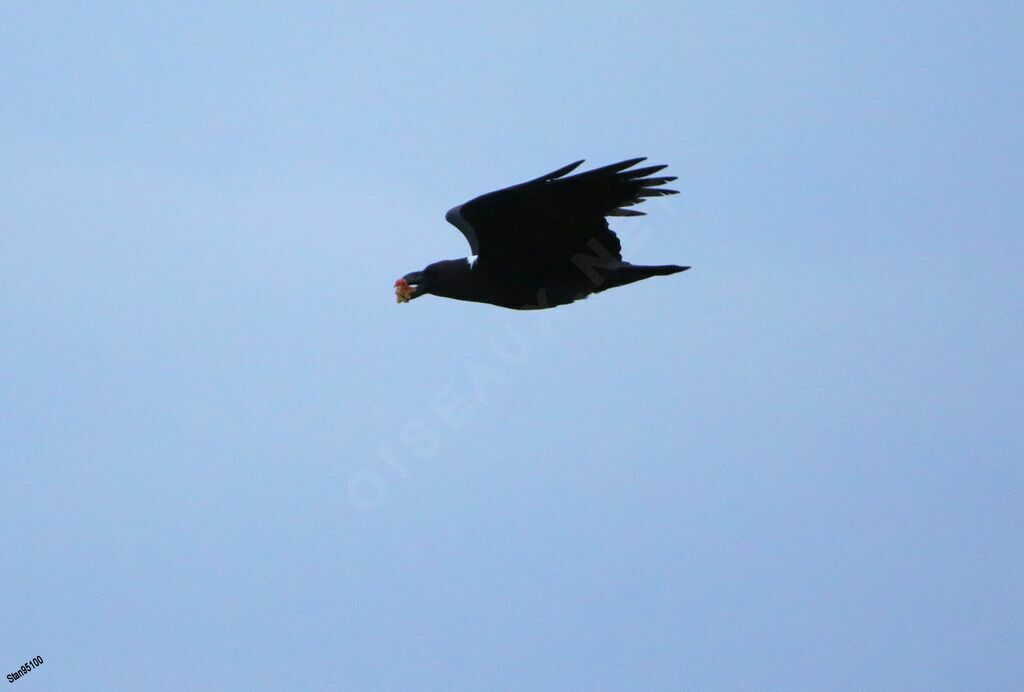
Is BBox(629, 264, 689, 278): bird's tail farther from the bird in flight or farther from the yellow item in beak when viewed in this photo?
the yellow item in beak

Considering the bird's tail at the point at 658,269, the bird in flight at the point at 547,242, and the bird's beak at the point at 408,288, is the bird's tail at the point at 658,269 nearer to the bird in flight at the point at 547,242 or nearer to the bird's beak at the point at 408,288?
the bird in flight at the point at 547,242

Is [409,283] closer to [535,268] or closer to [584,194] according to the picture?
[535,268]

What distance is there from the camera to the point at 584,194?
37.2 feet

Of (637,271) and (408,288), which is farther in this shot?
(408,288)

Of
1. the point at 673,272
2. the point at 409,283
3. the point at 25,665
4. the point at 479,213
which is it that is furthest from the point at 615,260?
the point at 25,665

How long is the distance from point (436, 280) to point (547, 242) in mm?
1243

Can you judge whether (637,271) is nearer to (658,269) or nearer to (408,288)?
(658,269)

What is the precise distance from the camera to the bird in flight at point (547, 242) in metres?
11.2

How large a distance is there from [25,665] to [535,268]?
196 inches

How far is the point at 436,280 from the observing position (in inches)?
495

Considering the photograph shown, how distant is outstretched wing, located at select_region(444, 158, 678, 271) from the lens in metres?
11.1

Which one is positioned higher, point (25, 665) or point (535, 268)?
point (535, 268)

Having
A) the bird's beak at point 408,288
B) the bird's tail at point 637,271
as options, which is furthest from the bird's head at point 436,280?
the bird's tail at point 637,271

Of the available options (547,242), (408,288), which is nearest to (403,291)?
(408,288)
